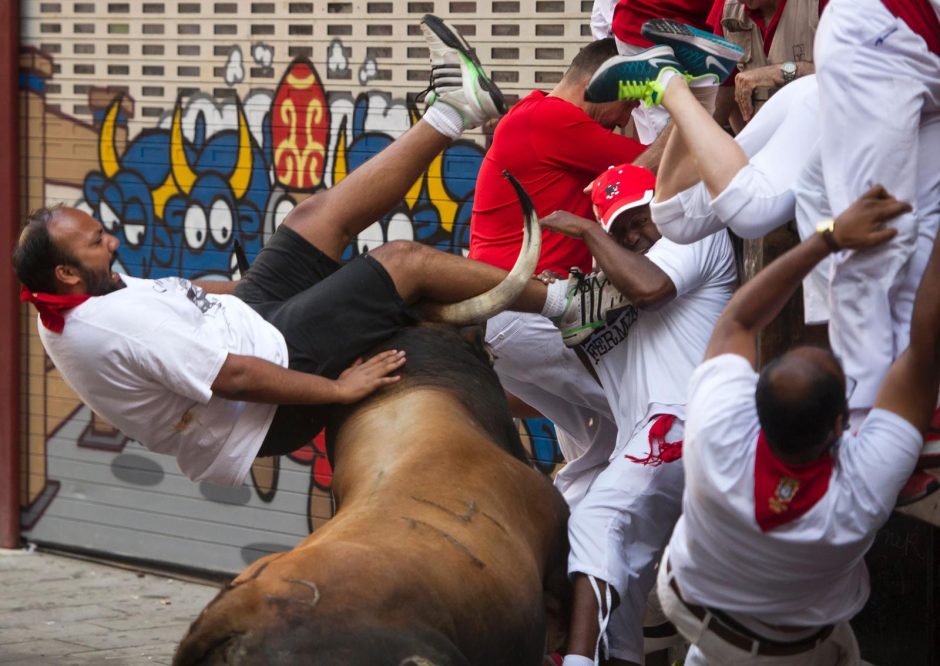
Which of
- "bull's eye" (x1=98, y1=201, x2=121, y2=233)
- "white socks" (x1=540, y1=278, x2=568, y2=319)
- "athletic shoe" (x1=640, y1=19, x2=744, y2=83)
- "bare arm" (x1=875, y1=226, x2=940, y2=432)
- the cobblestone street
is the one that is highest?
"athletic shoe" (x1=640, y1=19, x2=744, y2=83)

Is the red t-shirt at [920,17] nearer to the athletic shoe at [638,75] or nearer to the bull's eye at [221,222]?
the athletic shoe at [638,75]

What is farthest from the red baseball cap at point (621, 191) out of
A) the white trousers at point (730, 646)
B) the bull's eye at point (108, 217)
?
the bull's eye at point (108, 217)

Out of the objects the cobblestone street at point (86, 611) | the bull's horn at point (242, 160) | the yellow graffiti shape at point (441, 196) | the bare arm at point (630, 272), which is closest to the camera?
the bare arm at point (630, 272)

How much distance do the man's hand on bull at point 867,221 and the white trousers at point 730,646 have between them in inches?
37.9

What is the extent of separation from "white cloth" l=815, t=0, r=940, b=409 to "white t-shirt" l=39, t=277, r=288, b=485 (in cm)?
208

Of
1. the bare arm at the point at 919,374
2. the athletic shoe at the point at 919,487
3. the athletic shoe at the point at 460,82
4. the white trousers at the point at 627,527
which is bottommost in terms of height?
the white trousers at the point at 627,527

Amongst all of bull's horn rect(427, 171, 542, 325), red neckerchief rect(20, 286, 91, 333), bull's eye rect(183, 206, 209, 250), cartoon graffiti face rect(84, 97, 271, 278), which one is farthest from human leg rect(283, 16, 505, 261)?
bull's eye rect(183, 206, 209, 250)

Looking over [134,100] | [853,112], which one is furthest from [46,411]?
[853,112]

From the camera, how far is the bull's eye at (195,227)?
873 centimetres

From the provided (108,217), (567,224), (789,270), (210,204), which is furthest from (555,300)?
(108,217)

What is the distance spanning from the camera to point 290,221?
5.57m

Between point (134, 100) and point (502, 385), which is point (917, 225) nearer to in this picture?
point (502, 385)

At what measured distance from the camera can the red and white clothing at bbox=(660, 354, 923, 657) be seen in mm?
3512

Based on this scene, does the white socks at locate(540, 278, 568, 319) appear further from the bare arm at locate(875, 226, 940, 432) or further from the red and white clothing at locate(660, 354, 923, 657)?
the bare arm at locate(875, 226, 940, 432)
